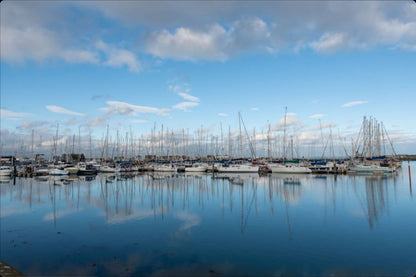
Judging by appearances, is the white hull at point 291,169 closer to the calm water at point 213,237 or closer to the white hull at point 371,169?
the white hull at point 371,169

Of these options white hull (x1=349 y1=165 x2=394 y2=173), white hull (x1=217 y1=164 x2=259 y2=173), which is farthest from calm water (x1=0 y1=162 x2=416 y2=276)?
white hull (x1=349 y1=165 x2=394 y2=173)

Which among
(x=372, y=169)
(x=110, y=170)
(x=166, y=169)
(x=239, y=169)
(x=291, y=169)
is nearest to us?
(x=372, y=169)

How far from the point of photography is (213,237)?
15656mm

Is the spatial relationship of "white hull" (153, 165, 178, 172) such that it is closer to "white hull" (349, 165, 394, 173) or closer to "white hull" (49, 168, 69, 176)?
"white hull" (49, 168, 69, 176)

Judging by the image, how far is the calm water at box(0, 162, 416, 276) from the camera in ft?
37.1

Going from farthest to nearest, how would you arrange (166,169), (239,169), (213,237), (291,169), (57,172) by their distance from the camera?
(166,169)
(239,169)
(57,172)
(291,169)
(213,237)

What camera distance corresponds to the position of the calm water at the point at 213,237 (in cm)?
1132

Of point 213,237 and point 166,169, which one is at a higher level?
point 166,169

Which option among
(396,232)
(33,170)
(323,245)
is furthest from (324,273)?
(33,170)

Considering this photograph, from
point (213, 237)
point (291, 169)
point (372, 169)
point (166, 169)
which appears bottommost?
point (213, 237)

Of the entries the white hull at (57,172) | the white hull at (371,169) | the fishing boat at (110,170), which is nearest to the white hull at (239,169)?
the white hull at (371,169)

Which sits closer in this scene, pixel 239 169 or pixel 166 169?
pixel 239 169

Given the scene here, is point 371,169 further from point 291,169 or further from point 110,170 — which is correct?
point 110,170

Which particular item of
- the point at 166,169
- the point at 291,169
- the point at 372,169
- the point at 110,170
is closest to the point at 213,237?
the point at 291,169
